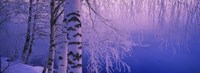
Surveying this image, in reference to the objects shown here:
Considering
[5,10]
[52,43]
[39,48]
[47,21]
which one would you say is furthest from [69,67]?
[39,48]

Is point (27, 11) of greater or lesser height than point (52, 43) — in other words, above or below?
above

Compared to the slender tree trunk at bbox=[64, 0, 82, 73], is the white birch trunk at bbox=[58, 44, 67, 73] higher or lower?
lower

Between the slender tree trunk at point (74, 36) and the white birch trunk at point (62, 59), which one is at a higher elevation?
the slender tree trunk at point (74, 36)

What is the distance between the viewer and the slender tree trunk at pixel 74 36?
7078mm

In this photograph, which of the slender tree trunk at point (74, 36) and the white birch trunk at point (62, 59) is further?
the white birch trunk at point (62, 59)

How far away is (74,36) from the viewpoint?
7.06 meters

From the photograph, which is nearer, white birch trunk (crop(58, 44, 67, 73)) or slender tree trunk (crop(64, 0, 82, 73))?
slender tree trunk (crop(64, 0, 82, 73))

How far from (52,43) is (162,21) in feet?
25.2

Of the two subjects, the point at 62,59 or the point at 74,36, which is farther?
the point at 62,59

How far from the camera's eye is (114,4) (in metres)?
7.97

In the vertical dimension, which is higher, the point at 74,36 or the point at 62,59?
the point at 74,36

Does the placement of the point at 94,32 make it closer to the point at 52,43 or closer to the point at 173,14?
the point at 52,43

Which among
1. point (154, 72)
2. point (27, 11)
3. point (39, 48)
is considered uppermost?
point (27, 11)

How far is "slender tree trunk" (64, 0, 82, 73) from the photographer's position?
279 inches
